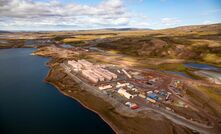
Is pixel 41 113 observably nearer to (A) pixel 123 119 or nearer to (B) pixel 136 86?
(A) pixel 123 119

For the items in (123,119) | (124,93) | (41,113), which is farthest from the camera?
(124,93)

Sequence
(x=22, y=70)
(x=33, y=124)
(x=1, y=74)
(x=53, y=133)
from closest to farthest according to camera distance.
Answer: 1. (x=53, y=133)
2. (x=33, y=124)
3. (x=1, y=74)
4. (x=22, y=70)

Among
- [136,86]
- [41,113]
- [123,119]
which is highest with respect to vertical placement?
[136,86]

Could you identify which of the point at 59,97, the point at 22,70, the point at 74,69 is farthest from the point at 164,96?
the point at 22,70

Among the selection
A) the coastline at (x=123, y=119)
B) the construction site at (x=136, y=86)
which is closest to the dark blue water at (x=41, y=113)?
the coastline at (x=123, y=119)

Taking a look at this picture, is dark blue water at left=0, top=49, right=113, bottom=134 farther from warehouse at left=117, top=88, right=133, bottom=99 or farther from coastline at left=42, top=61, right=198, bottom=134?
warehouse at left=117, top=88, right=133, bottom=99

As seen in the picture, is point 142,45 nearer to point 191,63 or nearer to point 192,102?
point 191,63

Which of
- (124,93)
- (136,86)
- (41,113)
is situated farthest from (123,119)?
(136,86)

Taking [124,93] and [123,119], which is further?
[124,93]

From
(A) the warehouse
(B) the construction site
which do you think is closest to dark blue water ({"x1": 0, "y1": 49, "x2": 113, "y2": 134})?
(B) the construction site
